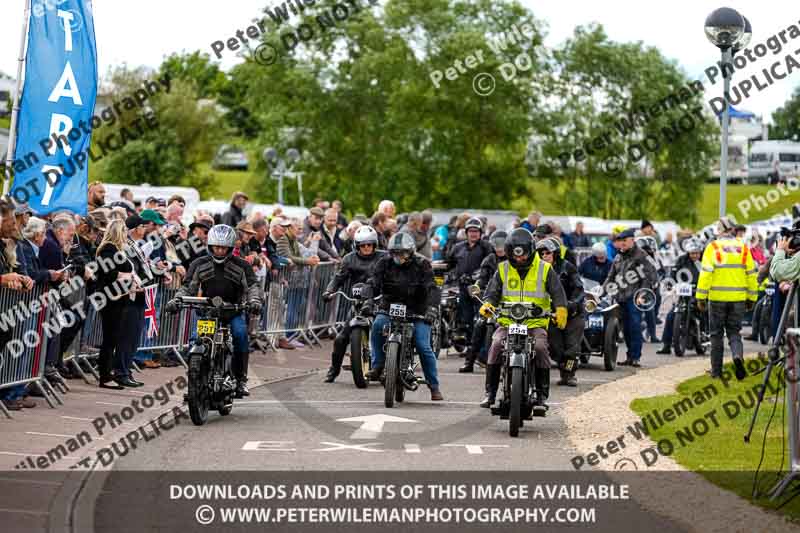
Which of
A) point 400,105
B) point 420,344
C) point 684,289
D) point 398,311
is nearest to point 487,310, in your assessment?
point 398,311

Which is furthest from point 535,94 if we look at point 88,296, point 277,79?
point 88,296

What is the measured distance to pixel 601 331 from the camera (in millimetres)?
20875

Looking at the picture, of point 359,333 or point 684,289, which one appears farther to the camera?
point 684,289

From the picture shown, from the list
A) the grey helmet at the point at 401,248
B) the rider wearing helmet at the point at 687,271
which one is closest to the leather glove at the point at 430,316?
the grey helmet at the point at 401,248

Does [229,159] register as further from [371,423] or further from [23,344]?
[371,423]

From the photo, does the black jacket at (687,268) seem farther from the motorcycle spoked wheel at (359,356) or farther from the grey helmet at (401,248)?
the grey helmet at (401,248)

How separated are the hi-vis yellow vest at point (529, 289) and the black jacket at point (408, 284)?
1857 mm

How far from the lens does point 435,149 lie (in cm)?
6600

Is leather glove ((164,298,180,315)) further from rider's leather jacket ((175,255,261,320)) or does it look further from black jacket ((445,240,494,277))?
black jacket ((445,240,494,277))

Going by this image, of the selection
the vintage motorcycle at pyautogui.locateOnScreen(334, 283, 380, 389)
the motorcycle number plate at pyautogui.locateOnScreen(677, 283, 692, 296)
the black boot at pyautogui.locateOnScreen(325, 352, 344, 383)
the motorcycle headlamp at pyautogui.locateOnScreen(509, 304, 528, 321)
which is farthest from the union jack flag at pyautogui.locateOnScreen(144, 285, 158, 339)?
the motorcycle number plate at pyautogui.locateOnScreen(677, 283, 692, 296)

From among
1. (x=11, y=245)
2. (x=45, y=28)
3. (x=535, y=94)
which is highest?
(x=535, y=94)

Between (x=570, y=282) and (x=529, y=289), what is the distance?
457cm

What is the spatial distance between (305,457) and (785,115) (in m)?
128

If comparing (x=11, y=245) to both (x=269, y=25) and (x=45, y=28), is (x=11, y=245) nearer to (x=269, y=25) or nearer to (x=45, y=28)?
(x=45, y=28)
